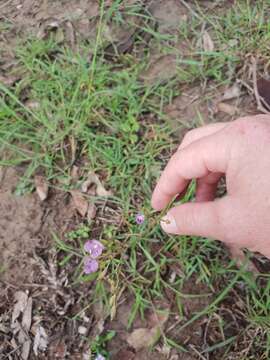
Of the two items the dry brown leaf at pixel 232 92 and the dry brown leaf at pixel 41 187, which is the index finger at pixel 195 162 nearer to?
the dry brown leaf at pixel 41 187

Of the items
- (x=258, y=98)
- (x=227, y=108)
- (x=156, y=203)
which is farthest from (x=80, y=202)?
(x=258, y=98)

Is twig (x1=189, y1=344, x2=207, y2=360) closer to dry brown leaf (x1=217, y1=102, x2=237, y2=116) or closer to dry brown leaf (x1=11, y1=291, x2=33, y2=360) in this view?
dry brown leaf (x1=11, y1=291, x2=33, y2=360)

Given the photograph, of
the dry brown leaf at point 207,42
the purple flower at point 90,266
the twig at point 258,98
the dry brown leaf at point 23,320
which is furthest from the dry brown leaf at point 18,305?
the dry brown leaf at point 207,42

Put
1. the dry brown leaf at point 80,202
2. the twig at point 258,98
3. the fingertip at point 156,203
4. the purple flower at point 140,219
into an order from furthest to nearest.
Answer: the twig at point 258,98 < the dry brown leaf at point 80,202 < the purple flower at point 140,219 < the fingertip at point 156,203

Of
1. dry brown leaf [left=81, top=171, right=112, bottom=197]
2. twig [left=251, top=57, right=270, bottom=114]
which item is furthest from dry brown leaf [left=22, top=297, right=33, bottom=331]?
twig [left=251, top=57, right=270, bottom=114]

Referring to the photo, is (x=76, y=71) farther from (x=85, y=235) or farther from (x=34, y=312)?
(x=34, y=312)

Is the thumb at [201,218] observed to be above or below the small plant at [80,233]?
above

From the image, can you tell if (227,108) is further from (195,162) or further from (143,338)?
(143,338)
